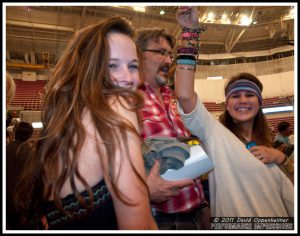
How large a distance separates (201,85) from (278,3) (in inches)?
410

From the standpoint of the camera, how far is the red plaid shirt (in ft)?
3.92

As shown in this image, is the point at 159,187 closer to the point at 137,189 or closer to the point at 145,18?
the point at 137,189

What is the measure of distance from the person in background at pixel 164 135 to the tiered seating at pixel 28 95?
8844 mm

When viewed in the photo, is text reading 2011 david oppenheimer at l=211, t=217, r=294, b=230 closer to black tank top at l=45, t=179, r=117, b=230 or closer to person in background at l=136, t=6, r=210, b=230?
person in background at l=136, t=6, r=210, b=230

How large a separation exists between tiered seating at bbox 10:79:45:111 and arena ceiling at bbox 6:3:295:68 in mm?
1140

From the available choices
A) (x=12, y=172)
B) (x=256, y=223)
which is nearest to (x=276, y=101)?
(x=256, y=223)

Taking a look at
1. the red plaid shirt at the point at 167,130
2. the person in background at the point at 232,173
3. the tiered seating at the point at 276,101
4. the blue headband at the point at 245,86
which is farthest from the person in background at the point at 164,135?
the tiered seating at the point at 276,101

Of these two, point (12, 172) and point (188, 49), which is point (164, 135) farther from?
point (12, 172)

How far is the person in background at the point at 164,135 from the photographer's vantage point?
0.95 meters

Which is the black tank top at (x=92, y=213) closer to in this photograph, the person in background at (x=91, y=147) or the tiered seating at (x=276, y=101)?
the person in background at (x=91, y=147)

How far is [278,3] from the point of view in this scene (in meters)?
1.11

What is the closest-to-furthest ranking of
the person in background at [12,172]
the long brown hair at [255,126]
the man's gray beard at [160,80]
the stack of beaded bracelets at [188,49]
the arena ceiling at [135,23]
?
1. the person in background at [12,172]
2. the stack of beaded bracelets at [188,49]
3. the long brown hair at [255,126]
4. the man's gray beard at [160,80]
5. the arena ceiling at [135,23]

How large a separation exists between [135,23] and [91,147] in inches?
328

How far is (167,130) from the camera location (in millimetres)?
1258
